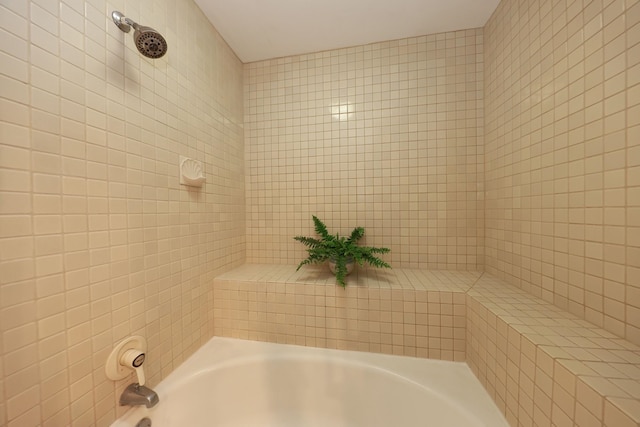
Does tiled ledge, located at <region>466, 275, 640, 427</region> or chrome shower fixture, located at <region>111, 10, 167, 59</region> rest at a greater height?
chrome shower fixture, located at <region>111, 10, 167, 59</region>

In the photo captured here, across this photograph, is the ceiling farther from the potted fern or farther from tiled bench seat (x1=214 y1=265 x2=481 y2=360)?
tiled bench seat (x1=214 y1=265 x2=481 y2=360)

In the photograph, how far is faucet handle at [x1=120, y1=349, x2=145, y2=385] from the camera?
2.37 feet

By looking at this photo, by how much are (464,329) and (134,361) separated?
1.41 meters

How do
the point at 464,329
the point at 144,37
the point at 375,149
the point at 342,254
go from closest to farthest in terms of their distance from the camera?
the point at 144,37, the point at 464,329, the point at 342,254, the point at 375,149

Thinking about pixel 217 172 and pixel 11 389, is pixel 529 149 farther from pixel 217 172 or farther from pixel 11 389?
pixel 11 389

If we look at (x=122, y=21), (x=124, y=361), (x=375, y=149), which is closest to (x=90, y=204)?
(x=124, y=361)

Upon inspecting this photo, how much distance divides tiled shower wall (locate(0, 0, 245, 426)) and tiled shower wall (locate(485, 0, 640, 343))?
5.28 ft

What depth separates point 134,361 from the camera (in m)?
0.72

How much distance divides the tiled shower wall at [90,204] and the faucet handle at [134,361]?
0.19 feet

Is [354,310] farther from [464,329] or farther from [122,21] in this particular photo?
[122,21]

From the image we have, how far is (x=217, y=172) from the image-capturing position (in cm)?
130

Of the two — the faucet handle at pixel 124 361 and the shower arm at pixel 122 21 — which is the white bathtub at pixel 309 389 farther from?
the shower arm at pixel 122 21

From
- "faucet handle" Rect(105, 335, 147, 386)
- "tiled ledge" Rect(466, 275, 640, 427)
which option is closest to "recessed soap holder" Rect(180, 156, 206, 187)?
"faucet handle" Rect(105, 335, 147, 386)

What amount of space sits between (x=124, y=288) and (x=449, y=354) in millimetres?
1489
